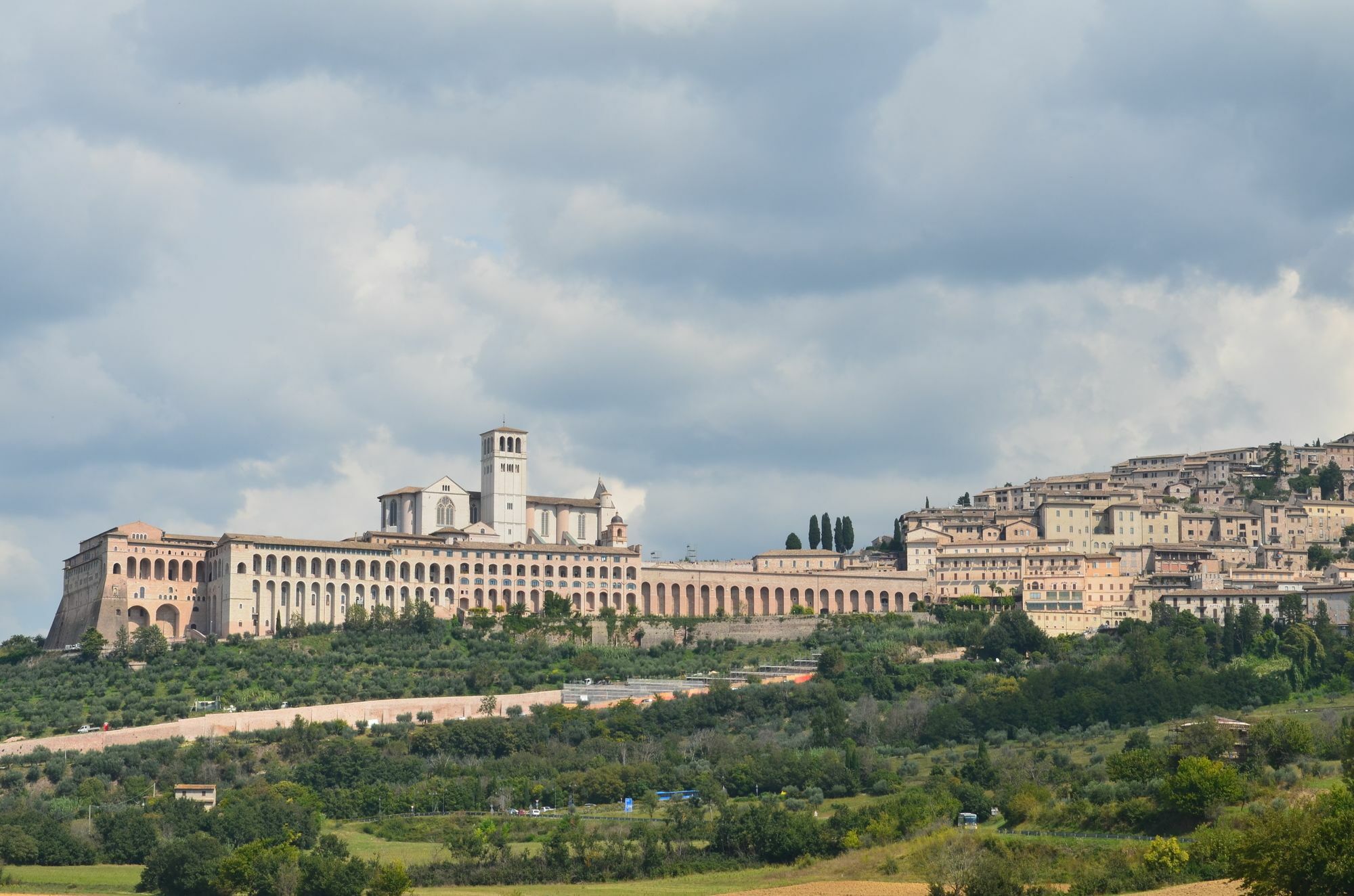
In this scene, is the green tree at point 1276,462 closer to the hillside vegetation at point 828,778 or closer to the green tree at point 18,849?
the hillside vegetation at point 828,778

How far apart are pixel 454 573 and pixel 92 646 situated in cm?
1894

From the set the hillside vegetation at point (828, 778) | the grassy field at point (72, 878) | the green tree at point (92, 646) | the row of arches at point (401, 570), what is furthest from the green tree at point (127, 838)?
the row of arches at point (401, 570)

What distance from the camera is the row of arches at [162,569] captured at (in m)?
98.8

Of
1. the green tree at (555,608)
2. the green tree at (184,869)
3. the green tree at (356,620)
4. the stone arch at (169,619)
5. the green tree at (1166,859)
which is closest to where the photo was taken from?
the green tree at (1166,859)

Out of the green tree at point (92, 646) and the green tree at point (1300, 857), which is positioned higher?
the green tree at point (92, 646)

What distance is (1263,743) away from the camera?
61.4m

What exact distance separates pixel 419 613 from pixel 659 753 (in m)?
24.0

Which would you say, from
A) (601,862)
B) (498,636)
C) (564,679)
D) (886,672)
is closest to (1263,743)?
(601,862)

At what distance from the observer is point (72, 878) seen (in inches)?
2313

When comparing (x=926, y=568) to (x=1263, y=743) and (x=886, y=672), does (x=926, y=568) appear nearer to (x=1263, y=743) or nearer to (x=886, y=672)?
(x=886, y=672)

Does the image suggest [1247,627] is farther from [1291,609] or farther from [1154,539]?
[1154,539]

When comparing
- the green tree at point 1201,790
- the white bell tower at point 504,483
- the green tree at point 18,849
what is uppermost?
the white bell tower at point 504,483

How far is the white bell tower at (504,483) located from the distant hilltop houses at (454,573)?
0.28ft

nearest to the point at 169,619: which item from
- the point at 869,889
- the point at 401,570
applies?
the point at 401,570
